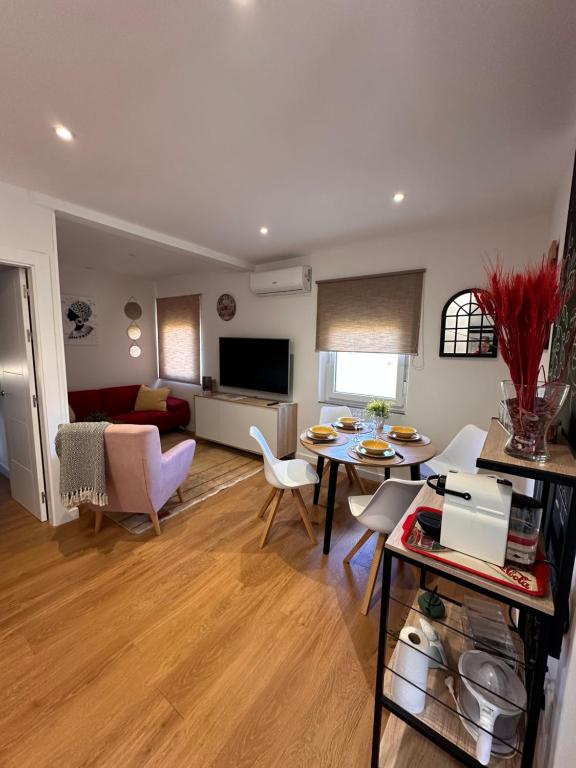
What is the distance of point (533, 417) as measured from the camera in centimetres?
85

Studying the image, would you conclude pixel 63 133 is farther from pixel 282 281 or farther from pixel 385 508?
pixel 385 508

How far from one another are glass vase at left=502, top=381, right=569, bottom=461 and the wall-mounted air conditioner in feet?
10.0

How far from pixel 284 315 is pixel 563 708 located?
12.2 ft

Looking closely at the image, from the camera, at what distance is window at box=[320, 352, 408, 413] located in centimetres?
335

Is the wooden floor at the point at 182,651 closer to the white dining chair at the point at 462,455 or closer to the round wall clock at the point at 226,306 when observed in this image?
the white dining chair at the point at 462,455

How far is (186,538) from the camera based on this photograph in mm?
2398

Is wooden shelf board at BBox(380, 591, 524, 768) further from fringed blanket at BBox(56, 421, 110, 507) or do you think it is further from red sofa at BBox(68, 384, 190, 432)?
red sofa at BBox(68, 384, 190, 432)

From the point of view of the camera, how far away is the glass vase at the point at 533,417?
845 millimetres

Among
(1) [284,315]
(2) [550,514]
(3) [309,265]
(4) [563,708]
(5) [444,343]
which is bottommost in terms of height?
(4) [563,708]

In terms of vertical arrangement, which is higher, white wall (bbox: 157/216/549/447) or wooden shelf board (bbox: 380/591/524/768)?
white wall (bbox: 157/216/549/447)

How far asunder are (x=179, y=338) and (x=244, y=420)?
209 cm

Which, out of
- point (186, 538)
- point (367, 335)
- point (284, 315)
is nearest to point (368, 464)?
point (186, 538)

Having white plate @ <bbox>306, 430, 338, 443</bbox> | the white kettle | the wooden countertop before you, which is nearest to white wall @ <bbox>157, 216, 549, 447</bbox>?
the wooden countertop

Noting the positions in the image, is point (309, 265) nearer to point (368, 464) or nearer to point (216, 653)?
point (368, 464)
